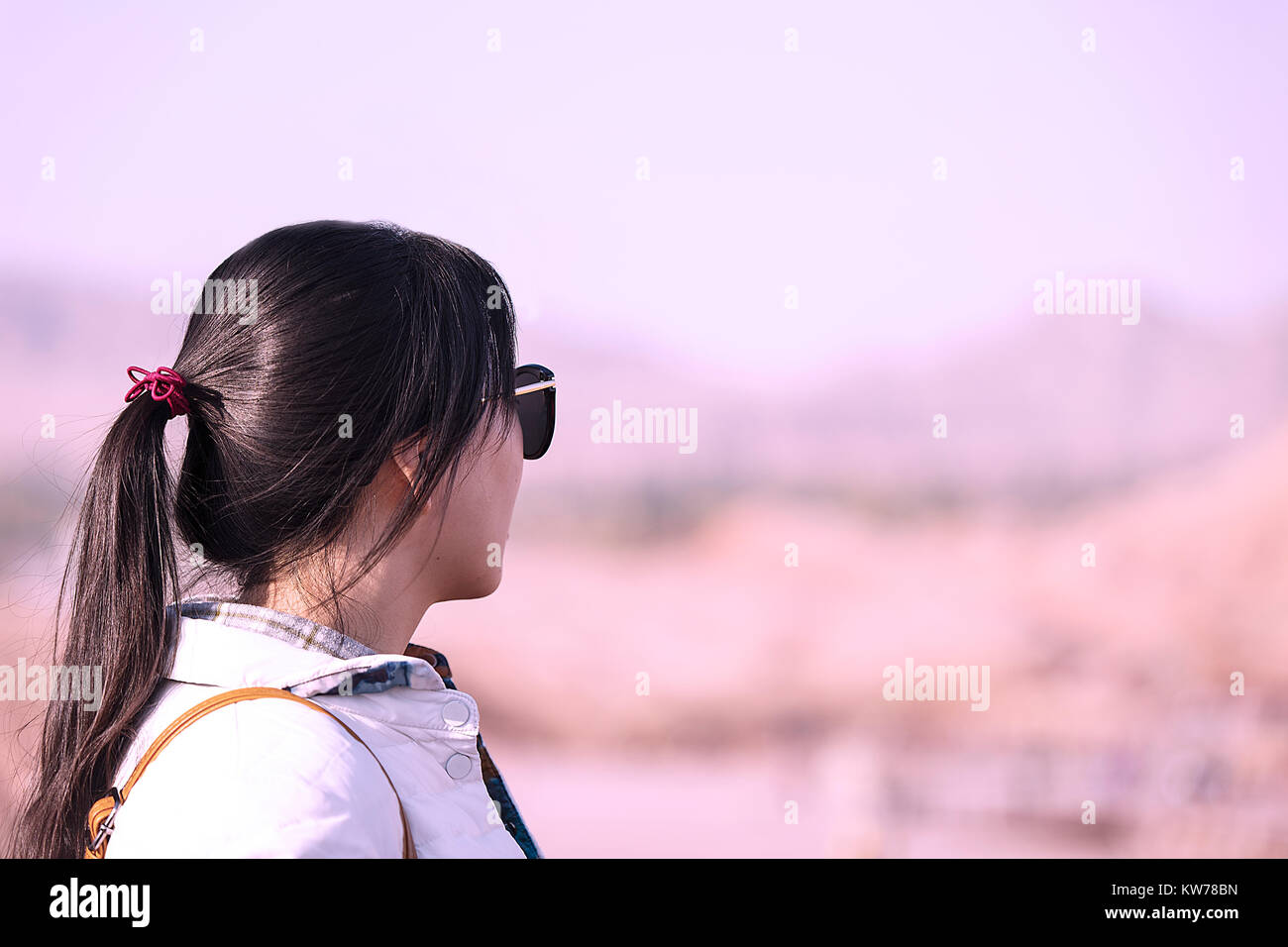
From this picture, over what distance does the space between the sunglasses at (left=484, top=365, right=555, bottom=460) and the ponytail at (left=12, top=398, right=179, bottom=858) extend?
0.48 metres

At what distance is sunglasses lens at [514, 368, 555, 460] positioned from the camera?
1485mm

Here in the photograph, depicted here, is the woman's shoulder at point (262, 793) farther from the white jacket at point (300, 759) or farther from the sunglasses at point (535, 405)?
the sunglasses at point (535, 405)

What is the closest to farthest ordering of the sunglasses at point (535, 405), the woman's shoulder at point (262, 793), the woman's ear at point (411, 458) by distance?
1. the woman's shoulder at point (262, 793)
2. the woman's ear at point (411, 458)
3. the sunglasses at point (535, 405)

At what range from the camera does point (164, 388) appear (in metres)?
1.26

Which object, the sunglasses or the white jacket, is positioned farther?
the sunglasses

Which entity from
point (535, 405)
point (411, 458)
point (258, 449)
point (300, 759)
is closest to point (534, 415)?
point (535, 405)

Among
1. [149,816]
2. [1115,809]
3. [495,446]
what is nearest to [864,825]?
[1115,809]

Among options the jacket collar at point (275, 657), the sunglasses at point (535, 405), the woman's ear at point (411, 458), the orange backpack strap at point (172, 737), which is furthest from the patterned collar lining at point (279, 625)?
the sunglasses at point (535, 405)

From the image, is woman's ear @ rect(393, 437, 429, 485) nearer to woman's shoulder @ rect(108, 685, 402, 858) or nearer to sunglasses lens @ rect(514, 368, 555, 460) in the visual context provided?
sunglasses lens @ rect(514, 368, 555, 460)

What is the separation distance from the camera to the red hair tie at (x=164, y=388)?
1.26 metres

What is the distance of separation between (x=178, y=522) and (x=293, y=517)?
7.7 inches

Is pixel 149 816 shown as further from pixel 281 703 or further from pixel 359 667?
pixel 359 667

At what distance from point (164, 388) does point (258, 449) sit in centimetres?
15

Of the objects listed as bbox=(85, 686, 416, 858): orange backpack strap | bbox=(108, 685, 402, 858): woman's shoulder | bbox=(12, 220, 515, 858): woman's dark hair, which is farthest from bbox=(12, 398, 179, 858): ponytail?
bbox=(108, 685, 402, 858): woman's shoulder
